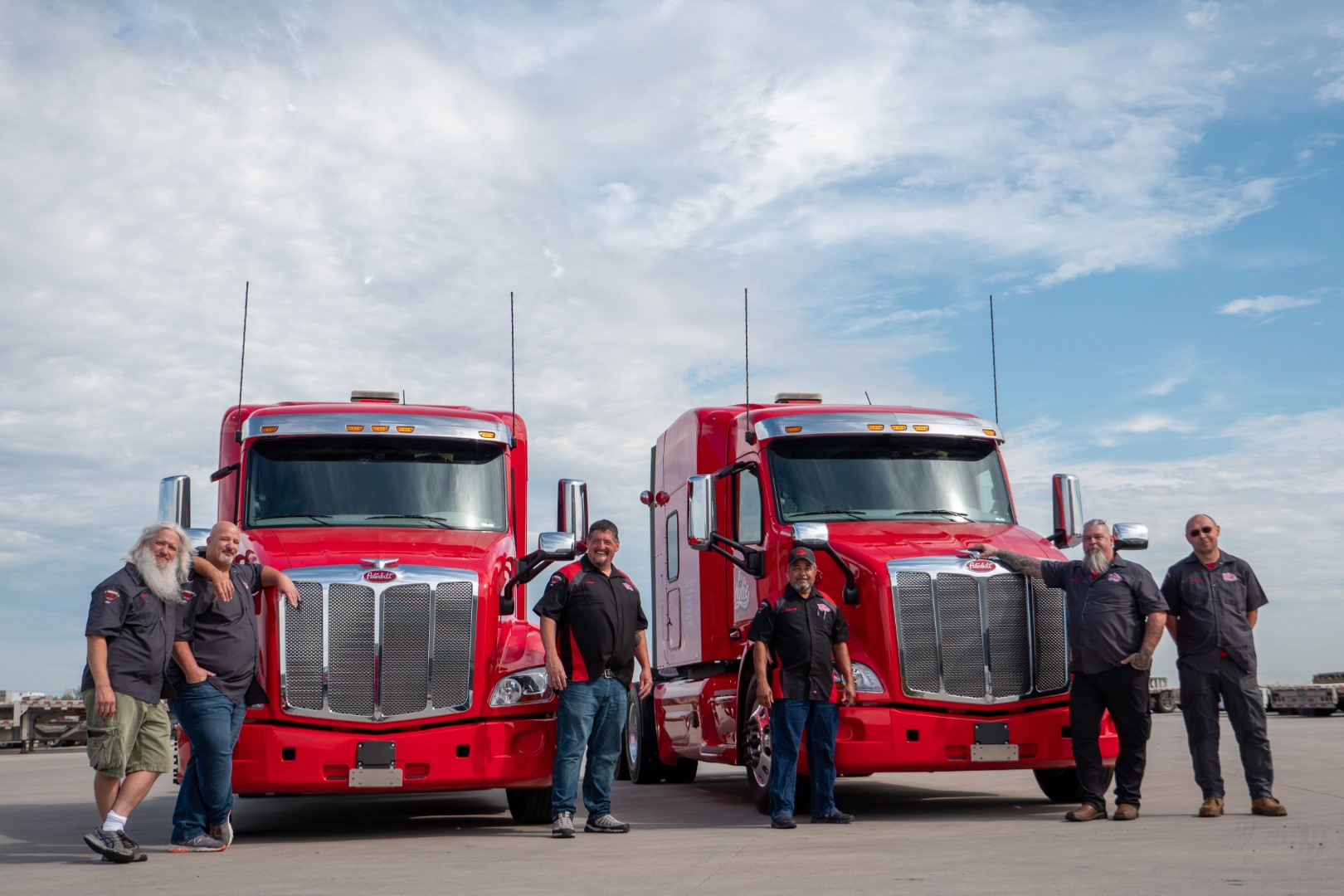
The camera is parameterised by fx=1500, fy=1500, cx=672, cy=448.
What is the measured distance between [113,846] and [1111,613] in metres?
6.89

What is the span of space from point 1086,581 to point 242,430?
655 cm

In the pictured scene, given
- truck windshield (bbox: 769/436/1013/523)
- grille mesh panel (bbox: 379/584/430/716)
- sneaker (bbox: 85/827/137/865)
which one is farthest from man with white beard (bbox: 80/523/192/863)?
truck windshield (bbox: 769/436/1013/523)

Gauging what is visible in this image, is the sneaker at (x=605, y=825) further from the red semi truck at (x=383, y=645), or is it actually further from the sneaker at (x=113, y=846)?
the sneaker at (x=113, y=846)

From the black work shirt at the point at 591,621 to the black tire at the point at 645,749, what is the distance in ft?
18.6

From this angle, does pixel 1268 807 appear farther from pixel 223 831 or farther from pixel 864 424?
pixel 223 831

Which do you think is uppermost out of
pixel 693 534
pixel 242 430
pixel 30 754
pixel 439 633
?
pixel 242 430

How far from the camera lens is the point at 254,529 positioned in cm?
1145

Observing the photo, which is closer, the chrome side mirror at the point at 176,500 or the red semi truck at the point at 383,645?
the red semi truck at the point at 383,645

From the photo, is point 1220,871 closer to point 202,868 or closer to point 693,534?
point 693,534

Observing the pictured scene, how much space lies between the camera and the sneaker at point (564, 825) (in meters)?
10.1

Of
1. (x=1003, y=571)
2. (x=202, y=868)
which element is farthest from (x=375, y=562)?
(x=1003, y=571)

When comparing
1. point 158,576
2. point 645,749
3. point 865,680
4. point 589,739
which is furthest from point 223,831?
point 645,749

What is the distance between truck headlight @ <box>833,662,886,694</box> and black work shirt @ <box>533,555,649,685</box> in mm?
1677

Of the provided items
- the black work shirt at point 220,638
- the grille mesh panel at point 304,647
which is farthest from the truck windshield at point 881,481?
the black work shirt at point 220,638
